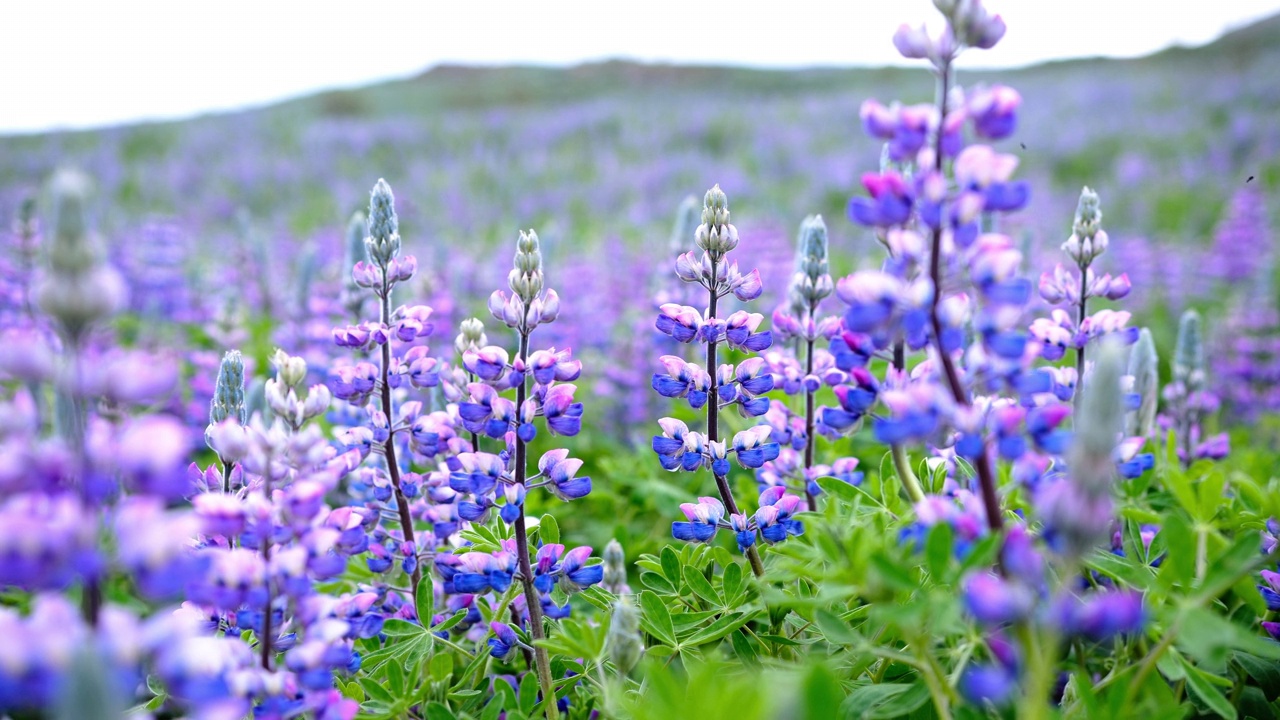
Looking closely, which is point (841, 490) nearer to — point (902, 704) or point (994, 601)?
point (902, 704)

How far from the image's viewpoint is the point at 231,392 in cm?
151

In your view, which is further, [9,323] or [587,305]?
[587,305]

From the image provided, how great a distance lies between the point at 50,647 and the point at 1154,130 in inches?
713

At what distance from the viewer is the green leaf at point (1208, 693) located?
1.13 meters

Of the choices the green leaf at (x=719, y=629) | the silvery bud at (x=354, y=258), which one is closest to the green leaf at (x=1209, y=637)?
the green leaf at (x=719, y=629)

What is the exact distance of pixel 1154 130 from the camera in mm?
15383

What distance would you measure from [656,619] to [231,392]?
842 millimetres

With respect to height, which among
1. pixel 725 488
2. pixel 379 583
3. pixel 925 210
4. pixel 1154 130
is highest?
pixel 1154 130

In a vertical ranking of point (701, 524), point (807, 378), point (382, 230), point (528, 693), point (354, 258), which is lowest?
point (528, 693)

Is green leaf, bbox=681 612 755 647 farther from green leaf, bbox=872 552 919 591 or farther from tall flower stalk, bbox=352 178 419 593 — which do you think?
tall flower stalk, bbox=352 178 419 593

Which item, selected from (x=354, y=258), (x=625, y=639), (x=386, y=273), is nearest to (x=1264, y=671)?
(x=625, y=639)

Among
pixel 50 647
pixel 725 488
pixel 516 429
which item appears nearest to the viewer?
pixel 50 647

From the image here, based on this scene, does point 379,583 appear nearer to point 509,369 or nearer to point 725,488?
point 509,369

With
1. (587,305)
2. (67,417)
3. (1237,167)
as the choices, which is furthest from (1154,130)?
(67,417)
